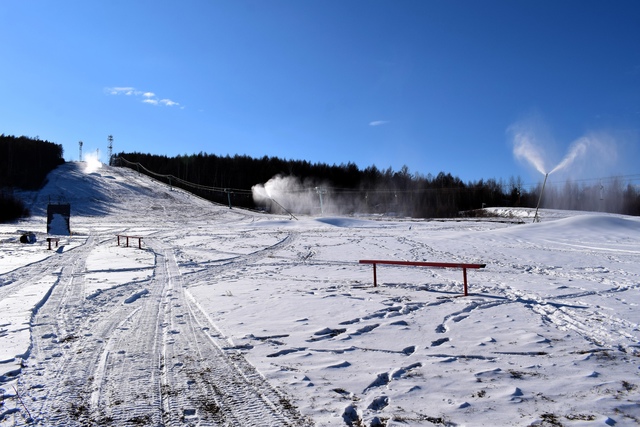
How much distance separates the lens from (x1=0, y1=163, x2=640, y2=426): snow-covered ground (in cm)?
402

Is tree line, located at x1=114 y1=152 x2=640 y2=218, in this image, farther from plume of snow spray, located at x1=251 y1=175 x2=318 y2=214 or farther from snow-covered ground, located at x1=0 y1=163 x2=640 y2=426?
snow-covered ground, located at x1=0 y1=163 x2=640 y2=426

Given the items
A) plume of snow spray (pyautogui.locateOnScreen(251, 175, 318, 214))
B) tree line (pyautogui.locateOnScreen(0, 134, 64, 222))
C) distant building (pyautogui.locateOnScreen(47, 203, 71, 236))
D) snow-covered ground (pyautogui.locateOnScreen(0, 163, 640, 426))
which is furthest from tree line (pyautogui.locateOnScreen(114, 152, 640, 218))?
snow-covered ground (pyautogui.locateOnScreen(0, 163, 640, 426))

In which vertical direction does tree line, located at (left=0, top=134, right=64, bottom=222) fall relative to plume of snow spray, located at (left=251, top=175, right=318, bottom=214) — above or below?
above

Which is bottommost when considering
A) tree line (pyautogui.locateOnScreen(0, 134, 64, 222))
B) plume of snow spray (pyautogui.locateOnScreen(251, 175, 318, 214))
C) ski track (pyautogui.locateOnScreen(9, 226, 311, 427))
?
ski track (pyautogui.locateOnScreen(9, 226, 311, 427))

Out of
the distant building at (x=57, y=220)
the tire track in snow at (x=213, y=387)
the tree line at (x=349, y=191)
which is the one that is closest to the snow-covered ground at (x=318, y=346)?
the tire track in snow at (x=213, y=387)

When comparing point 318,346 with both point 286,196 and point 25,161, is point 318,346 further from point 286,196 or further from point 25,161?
point 25,161

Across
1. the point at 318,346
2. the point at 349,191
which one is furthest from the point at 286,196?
the point at 318,346

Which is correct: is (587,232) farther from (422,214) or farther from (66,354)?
(422,214)

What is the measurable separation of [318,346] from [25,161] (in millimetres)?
91269

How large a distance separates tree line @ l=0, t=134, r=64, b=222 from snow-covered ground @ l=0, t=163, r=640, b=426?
60.7 meters

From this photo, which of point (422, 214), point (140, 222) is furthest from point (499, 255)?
point (422, 214)

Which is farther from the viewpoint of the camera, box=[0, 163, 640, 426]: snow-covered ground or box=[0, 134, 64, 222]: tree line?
box=[0, 134, 64, 222]: tree line

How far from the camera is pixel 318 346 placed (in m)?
6.04

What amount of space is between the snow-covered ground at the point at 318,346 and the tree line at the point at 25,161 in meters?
60.7
